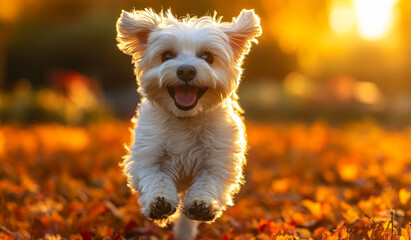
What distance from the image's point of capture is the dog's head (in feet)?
10.8

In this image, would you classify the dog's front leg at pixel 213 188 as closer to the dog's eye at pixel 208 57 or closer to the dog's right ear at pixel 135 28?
the dog's eye at pixel 208 57

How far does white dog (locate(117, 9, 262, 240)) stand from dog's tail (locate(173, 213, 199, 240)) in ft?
1.43

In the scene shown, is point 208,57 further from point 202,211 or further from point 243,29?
point 202,211

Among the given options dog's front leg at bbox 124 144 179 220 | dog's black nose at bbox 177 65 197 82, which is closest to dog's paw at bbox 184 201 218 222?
dog's front leg at bbox 124 144 179 220

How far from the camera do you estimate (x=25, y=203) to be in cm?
480

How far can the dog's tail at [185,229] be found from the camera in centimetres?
419

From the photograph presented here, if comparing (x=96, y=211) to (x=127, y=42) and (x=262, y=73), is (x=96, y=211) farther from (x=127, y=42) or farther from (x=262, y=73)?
(x=262, y=73)

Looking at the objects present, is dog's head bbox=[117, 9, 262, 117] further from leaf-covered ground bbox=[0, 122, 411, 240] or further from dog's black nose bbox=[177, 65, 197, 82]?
leaf-covered ground bbox=[0, 122, 411, 240]

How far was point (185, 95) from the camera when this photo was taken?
3365 millimetres

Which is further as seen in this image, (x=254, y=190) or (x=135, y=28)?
(x=254, y=190)

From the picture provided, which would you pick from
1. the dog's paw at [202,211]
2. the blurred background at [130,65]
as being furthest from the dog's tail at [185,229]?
the blurred background at [130,65]

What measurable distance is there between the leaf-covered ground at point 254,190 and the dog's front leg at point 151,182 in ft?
1.62

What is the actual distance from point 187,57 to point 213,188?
3.03 ft

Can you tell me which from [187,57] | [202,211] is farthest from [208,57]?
[202,211]
